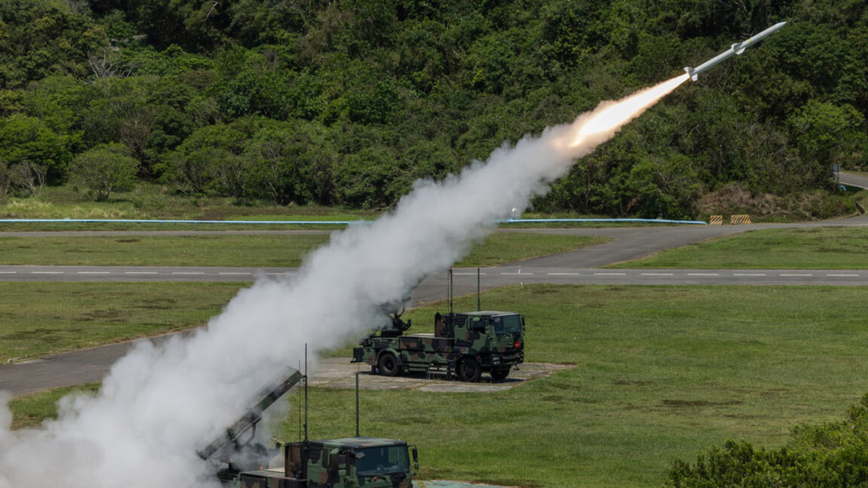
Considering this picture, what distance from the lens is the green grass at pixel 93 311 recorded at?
55.6 meters

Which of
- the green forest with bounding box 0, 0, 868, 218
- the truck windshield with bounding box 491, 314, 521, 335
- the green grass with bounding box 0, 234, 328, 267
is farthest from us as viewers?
the green forest with bounding box 0, 0, 868, 218

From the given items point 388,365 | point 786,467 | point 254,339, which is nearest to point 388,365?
point 388,365

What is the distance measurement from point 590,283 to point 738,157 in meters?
49.3

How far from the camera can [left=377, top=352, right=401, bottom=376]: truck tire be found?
47116 millimetres

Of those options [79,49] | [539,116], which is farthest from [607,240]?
[79,49]

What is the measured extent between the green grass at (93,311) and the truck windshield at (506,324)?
21416mm

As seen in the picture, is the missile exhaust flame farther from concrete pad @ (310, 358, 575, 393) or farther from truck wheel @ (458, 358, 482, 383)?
truck wheel @ (458, 358, 482, 383)

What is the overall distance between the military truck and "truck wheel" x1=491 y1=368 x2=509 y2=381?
18.6 metres

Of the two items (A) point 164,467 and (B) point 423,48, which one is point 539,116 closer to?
(B) point 423,48

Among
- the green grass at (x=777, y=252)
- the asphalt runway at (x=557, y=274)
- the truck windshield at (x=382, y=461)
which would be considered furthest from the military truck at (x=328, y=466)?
the green grass at (x=777, y=252)

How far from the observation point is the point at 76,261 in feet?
294

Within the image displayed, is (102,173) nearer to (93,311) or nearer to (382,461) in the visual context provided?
(93,311)

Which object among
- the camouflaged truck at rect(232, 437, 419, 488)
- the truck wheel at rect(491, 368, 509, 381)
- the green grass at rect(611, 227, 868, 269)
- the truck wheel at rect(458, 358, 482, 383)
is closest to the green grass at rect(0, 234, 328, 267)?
the green grass at rect(611, 227, 868, 269)

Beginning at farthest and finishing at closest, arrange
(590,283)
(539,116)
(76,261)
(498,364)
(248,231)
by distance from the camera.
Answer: (539,116), (248,231), (76,261), (590,283), (498,364)
